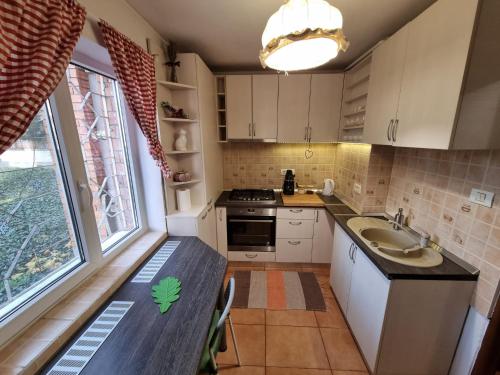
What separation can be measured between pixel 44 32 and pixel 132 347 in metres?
1.25

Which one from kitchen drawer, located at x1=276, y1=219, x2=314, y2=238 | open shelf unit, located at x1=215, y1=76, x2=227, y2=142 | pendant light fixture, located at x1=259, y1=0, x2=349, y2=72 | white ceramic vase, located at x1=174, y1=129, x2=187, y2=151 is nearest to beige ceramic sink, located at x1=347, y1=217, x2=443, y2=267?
kitchen drawer, located at x1=276, y1=219, x2=314, y2=238

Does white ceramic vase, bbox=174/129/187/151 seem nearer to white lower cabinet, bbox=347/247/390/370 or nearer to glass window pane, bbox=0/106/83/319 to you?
glass window pane, bbox=0/106/83/319

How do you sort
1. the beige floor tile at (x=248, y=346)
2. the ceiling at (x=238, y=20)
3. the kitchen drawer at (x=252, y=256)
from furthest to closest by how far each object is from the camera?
the kitchen drawer at (x=252, y=256), the beige floor tile at (x=248, y=346), the ceiling at (x=238, y=20)

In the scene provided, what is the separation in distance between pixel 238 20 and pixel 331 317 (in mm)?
2558

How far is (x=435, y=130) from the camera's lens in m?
1.08

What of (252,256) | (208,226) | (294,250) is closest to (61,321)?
(208,226)

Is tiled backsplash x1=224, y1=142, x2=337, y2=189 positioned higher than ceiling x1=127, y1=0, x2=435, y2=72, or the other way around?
ceiling x1=127, y1=0, x2=435, y2=72

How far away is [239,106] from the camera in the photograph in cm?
242

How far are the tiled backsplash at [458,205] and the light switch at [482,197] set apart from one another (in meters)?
0.02

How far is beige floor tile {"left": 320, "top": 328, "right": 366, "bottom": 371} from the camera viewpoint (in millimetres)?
1466

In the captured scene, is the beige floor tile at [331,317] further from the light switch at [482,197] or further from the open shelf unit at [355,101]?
the open shelf unit at [355,101]

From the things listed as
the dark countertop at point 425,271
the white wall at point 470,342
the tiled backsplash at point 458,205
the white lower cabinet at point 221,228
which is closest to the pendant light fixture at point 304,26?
the tiled backsplash at point 458,205

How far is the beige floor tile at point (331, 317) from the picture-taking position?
1.79 metres

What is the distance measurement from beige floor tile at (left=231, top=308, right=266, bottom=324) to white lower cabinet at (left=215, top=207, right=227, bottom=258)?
0.76m
